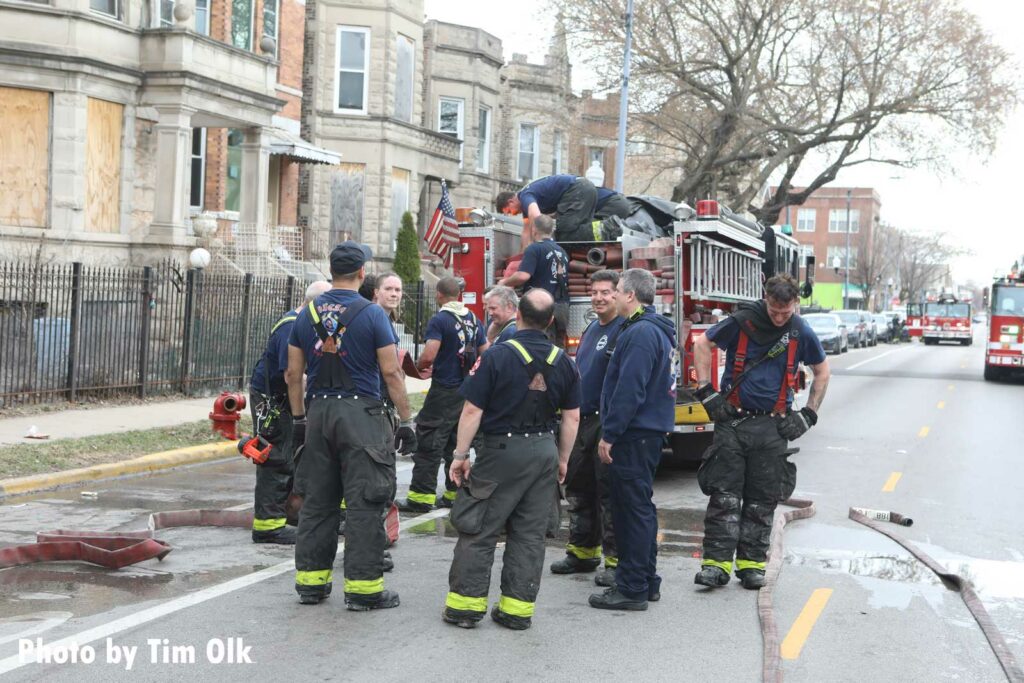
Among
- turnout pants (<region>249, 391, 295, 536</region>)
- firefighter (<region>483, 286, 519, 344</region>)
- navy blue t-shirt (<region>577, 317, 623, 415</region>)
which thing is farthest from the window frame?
navy blue t-shirt (<region>577, 317, 623, 415</region>)

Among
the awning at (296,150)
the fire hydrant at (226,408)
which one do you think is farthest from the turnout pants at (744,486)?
the awning at (296,150)

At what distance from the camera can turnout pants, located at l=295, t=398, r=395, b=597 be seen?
6.80 metres

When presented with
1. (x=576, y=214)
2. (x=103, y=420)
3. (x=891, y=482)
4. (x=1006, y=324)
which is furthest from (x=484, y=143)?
(x=891, y=482)

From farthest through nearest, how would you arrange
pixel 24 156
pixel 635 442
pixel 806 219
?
pixel 806 219 → pixel 24 156 → pixel 635 442

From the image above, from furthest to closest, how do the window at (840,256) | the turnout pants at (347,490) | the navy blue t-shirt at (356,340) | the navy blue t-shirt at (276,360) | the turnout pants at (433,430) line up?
the window at (840,256) → the turnout pants at (433,430) → the navy blue t-shirt at (276,360) → the navy blue t-shirt at (356,340) → the turnout pants at (347,490)

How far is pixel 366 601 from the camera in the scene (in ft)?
22.4

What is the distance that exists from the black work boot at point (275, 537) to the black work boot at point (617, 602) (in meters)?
2.52

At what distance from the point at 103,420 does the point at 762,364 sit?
9588 mm

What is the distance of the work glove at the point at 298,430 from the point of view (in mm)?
7696

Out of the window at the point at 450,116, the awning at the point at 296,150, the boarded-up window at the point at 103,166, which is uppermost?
the window at the point at 450,116

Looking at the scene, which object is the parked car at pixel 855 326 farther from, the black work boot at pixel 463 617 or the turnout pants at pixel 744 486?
the black work boot at pixel 463 617

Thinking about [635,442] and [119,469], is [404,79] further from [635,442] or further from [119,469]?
[635,442]

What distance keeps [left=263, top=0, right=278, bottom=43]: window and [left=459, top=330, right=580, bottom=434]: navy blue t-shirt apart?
22.5 meters

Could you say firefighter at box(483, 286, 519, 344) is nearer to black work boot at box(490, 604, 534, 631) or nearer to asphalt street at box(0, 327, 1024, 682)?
asphalt street at box(0, 327, 1024, 682)
